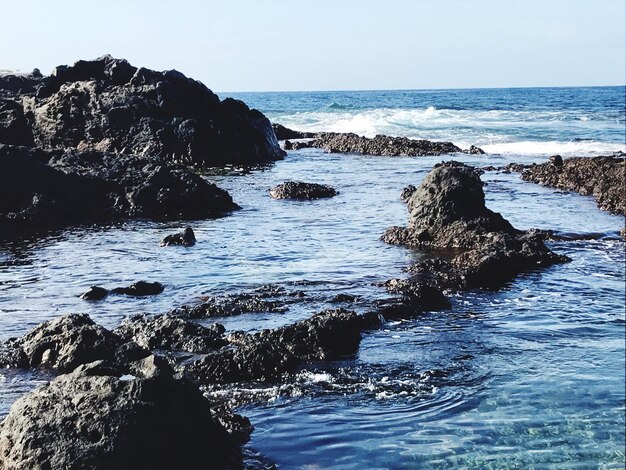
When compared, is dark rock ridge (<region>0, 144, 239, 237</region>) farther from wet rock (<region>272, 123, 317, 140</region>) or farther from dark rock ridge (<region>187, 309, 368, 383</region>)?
wet rock (<region>272, 123, 317, 140</region>)

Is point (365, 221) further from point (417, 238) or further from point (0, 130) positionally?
point (0, 130)

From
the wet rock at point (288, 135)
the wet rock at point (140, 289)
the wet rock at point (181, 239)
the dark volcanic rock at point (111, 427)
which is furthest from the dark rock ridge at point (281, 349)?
the wet rock at point (288, 135)

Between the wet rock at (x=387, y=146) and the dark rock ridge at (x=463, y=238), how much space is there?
75.5ft

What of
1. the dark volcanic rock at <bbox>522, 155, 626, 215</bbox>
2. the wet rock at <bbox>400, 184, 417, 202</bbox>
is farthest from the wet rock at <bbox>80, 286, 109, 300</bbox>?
the dark volcanic rock at <bbox>522, 155, 626, 215</bbox>

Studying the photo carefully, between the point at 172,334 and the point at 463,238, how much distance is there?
8410 millimetres

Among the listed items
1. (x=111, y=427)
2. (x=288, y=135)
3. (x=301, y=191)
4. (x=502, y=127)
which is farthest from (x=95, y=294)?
(x=502, y=127)

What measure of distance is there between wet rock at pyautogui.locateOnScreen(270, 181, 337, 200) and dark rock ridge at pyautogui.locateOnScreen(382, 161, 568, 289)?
8184 mm

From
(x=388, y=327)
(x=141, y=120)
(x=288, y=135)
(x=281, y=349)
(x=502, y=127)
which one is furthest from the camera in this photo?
(x=502, y=127)

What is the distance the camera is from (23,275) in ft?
50.8

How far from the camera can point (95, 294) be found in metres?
13.5

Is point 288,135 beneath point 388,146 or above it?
beneath

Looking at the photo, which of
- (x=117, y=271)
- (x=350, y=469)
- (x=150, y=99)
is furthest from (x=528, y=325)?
(x=150, y=99)

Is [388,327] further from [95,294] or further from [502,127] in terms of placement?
[502,127]

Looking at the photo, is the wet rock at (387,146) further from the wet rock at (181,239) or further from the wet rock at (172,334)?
the wet rock at (172,334)
